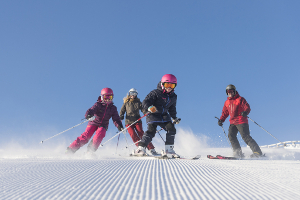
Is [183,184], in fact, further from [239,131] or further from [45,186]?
[239,131]

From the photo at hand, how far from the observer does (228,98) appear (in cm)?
677

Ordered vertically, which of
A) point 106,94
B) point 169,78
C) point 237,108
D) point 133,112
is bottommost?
point 237,108

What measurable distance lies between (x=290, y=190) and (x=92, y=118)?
212 inches

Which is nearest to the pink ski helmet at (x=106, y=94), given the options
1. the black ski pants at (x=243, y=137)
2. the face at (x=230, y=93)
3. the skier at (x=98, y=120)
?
the skier at (x=98, y=120)

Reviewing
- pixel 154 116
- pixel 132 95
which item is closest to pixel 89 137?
pixel 132 95

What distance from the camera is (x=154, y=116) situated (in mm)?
5344

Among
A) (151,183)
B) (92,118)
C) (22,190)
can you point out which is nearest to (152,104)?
(92,118)

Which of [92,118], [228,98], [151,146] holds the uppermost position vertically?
[228,98]

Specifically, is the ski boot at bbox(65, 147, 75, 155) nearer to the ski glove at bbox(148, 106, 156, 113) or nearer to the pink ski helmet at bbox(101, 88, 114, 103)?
the pink ski helmet at bbox(101, 88, 114, 103)

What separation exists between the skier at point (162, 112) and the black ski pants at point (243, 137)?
2175 millimetres

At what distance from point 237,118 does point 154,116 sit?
2.80m

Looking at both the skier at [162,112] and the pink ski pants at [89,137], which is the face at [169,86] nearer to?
the skier at [162,112]

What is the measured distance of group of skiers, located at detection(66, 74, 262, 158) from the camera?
526 cm

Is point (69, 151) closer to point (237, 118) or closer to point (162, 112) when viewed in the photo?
point (162, 112)
